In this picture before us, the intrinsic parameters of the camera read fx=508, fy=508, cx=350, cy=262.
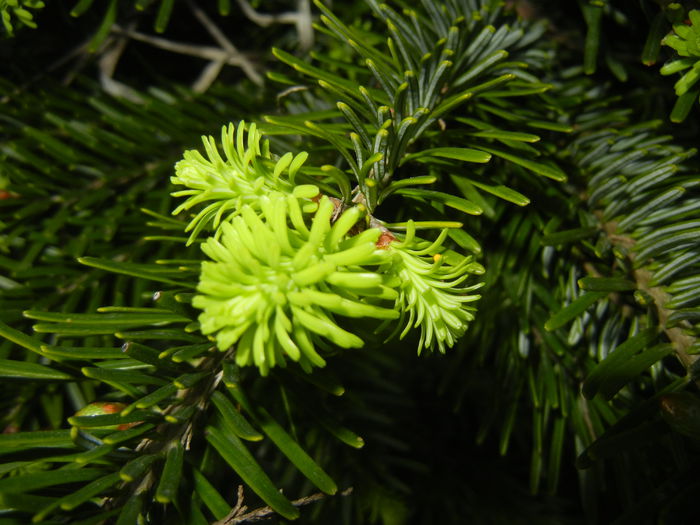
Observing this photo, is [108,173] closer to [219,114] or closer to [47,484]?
[219,114]

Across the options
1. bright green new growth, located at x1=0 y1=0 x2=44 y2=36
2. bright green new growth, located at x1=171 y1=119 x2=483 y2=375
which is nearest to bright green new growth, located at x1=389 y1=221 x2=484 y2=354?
bright green new growth, located at x1=171 y1=119 x2=483 y2=375

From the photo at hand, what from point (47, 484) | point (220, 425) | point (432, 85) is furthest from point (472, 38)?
point (47, 484)

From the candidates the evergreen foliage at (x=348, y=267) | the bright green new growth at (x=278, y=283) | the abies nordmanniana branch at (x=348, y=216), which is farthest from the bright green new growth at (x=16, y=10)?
the bright green new growth at (x=278, y=283)

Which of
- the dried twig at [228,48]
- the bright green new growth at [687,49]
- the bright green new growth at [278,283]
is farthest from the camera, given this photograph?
the dried twig at [228,48]

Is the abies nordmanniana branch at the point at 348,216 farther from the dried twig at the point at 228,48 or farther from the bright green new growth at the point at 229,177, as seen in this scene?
the dried twig at the point at 228,48

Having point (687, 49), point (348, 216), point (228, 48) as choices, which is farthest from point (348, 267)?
point (228, 48)

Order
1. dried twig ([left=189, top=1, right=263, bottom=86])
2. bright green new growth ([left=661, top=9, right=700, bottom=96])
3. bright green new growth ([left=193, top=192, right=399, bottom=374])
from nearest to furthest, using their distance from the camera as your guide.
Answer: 1. bright green new growth ([left=193, top=192, right=399, bottom=374])
2. bright green new growth ([left=661, top=9, right=700, bottom=96])
3. dried twig ([left=189, top=1, right=263, bottom=86])

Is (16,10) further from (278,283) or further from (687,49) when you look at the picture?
(687,49)

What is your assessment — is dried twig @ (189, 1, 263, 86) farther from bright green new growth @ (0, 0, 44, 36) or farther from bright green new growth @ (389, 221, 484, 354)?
bright green new growth @ (389, 221, 484, 354)
